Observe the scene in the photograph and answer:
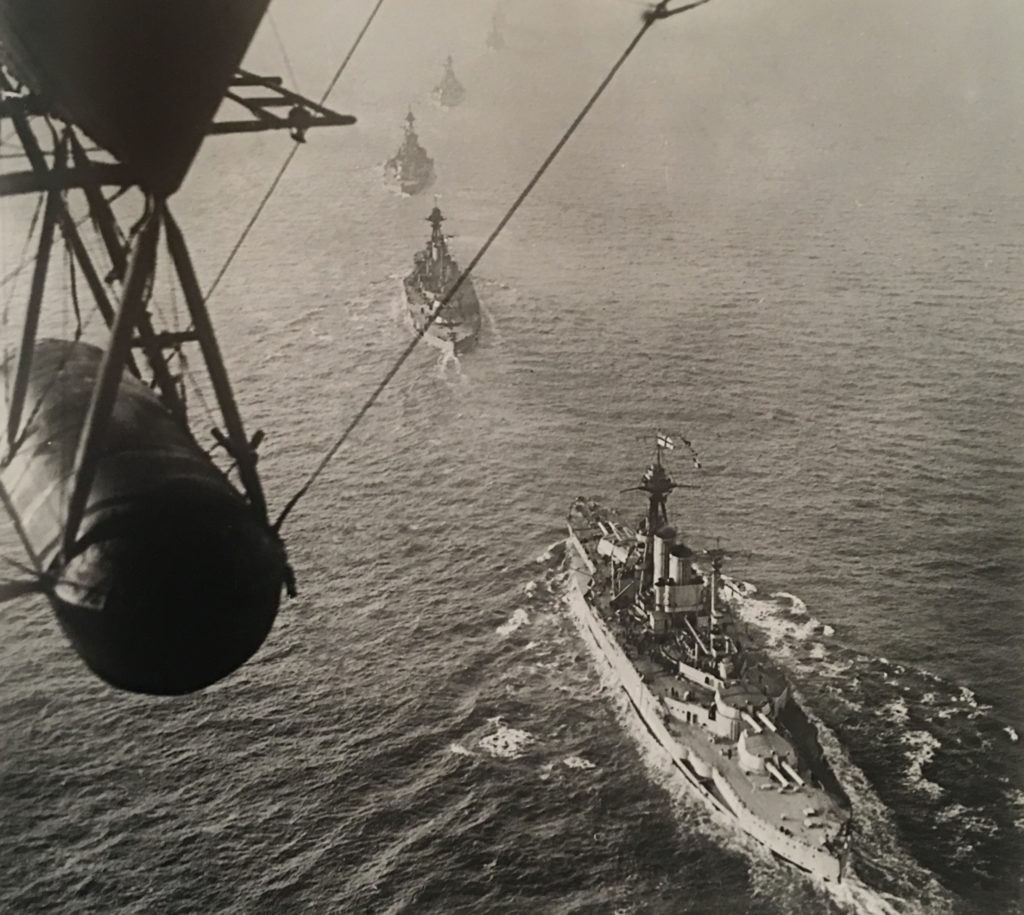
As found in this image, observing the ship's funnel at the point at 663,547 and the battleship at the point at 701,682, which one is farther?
the ship's funnel at the point at 663,547

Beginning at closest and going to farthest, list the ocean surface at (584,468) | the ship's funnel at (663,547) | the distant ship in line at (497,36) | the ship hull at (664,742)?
the ocean surface at (584,468)
the ship hull at (664,742)
the ship's funnel at (663,547)
the distant ship in line at (497,36)

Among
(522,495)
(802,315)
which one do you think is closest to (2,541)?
(522,495)

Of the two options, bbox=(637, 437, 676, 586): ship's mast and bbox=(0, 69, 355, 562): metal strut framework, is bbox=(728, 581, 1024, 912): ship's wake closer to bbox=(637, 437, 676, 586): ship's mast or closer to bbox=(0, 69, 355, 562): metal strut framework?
bbox=(637, 437, 676, 586): ship's mast

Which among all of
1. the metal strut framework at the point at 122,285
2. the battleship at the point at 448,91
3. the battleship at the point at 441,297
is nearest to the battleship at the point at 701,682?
the battleship at the point at 441,297

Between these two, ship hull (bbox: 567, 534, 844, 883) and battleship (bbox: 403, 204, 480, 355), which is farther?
battleship (bbox: 403, 204, 480, 355)

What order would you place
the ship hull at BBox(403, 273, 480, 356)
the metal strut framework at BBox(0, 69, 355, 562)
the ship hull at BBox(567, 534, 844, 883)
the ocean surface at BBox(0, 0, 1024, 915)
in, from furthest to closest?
the ship hull at BBox(403, 273, 480, 356)
the ship hull at BBox(567, 534, 844, 883)
the ocean surface at BBox(0, 0, 1024, 915)
the metal strut framework at BBox(0, 69, 355, 562)

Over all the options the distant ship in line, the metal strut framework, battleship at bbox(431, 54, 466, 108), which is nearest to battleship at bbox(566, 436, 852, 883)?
the metal strut framework

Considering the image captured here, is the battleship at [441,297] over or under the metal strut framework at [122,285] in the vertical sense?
under

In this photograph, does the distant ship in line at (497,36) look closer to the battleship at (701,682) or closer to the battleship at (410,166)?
the battleship at (410,166)
